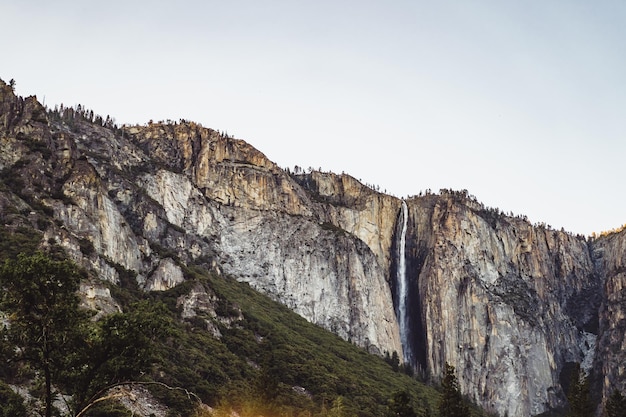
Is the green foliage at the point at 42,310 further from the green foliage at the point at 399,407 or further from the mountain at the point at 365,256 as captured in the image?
the mountain at the point at 365,256

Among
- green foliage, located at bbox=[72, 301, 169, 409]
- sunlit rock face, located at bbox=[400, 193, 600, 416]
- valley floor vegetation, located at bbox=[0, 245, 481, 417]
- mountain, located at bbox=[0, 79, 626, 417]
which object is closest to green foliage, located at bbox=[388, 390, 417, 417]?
valley floor vegetation, located at bbox=[0, 245, 481, 417]

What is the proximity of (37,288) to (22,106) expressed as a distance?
10239 centimetres

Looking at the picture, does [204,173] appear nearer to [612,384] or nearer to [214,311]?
[214,311]

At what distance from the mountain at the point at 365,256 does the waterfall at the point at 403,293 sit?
1.07ft

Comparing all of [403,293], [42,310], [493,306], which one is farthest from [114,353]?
[403,293]

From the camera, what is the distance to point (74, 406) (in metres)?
30.1

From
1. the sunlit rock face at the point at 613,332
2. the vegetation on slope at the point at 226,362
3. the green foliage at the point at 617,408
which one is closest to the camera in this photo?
the vegetation on slope at the point at 226,362

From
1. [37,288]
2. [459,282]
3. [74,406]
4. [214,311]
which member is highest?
[459,282]

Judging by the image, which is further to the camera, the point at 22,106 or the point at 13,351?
the point at 22,106

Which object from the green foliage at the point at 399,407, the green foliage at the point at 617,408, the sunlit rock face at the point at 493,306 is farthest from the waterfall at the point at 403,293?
the green foliage at the point at 399,407

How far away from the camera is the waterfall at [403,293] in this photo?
167 meters

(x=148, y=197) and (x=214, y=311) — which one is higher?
(x=148, y=197)

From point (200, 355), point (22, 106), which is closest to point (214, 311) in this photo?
point (200, 355)

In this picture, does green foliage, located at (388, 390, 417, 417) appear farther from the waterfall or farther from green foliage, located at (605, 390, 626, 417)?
the waterfall
